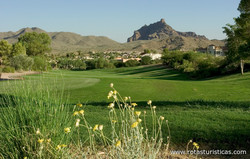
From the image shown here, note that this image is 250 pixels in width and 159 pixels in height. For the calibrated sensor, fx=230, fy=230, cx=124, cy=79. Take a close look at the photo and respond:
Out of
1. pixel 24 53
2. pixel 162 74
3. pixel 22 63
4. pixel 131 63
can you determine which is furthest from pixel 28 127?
pixel 131 63

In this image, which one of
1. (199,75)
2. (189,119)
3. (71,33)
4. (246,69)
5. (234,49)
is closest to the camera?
(189,119)

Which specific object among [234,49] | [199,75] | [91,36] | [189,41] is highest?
[91,36]

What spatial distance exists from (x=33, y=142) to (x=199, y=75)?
3829 cm

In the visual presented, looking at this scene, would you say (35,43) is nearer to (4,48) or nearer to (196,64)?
(4,48)

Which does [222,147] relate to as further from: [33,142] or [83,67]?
[83,67]

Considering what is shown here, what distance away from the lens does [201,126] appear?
18.6ft

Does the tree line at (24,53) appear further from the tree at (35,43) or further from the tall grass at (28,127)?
the tall grass at (28,127)

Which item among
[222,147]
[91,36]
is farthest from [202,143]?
[91,36]

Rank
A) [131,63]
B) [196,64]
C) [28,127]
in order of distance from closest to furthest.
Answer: [28,127] → [196,64] → [131,63]

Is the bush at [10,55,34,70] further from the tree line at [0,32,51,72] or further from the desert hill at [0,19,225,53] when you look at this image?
the desert hill at [0,19,225,53]

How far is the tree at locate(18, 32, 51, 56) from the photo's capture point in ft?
195

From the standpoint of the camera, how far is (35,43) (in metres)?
60.2

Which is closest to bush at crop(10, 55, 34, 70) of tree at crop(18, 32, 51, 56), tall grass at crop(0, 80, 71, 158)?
tree at crop(18, 32, 51, 56)

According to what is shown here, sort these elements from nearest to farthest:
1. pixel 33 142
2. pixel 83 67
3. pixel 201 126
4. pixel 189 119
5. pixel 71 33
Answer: pixel 33 142
pixel 201 126
pixel 189 119
pixel 83 67
pixel 71 33
